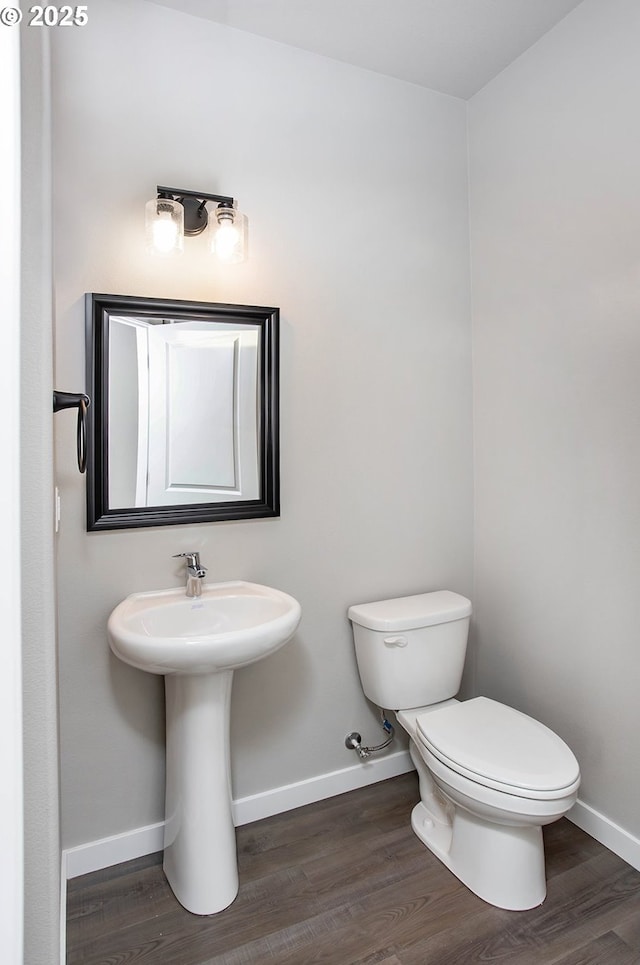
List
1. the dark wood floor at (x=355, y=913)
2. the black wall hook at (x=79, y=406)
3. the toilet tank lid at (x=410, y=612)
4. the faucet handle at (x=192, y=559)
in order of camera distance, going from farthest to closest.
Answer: the toilet tank lid at (x=410, y=612) < the faucet handle at (x=192, y=559) < the dark wood floor at (x=355, y=913) < the black wall hook at (x=79, y=406)

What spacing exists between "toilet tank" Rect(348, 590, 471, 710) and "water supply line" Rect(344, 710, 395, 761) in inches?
7.6

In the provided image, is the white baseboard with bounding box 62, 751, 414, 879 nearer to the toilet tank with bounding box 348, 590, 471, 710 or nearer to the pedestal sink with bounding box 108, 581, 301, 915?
the pedestal sink with bounding box 108, 581, 301, 915

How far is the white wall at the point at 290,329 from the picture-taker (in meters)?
1.78

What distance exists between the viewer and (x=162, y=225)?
1.76 meters

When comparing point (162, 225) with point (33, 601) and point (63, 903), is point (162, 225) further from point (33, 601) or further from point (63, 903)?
point (63, 903)

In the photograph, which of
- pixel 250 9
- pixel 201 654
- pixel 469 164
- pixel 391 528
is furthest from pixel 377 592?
pixel 250 9

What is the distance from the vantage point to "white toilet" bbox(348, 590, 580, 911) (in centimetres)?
160

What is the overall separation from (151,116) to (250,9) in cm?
47

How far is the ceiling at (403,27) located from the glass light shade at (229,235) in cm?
65

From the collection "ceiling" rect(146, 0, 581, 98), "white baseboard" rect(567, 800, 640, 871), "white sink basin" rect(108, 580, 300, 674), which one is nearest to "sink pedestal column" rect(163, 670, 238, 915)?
"white sink basin" rect(108, 580, 300, 674)

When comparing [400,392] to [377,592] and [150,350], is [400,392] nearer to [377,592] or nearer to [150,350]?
[377,592]

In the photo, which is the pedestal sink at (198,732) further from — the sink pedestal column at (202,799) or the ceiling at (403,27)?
the ceiling at (403,27)

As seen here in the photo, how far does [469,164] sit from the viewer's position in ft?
7.88

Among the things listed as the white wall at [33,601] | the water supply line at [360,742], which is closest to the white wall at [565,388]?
the water supply line at [360,742]
